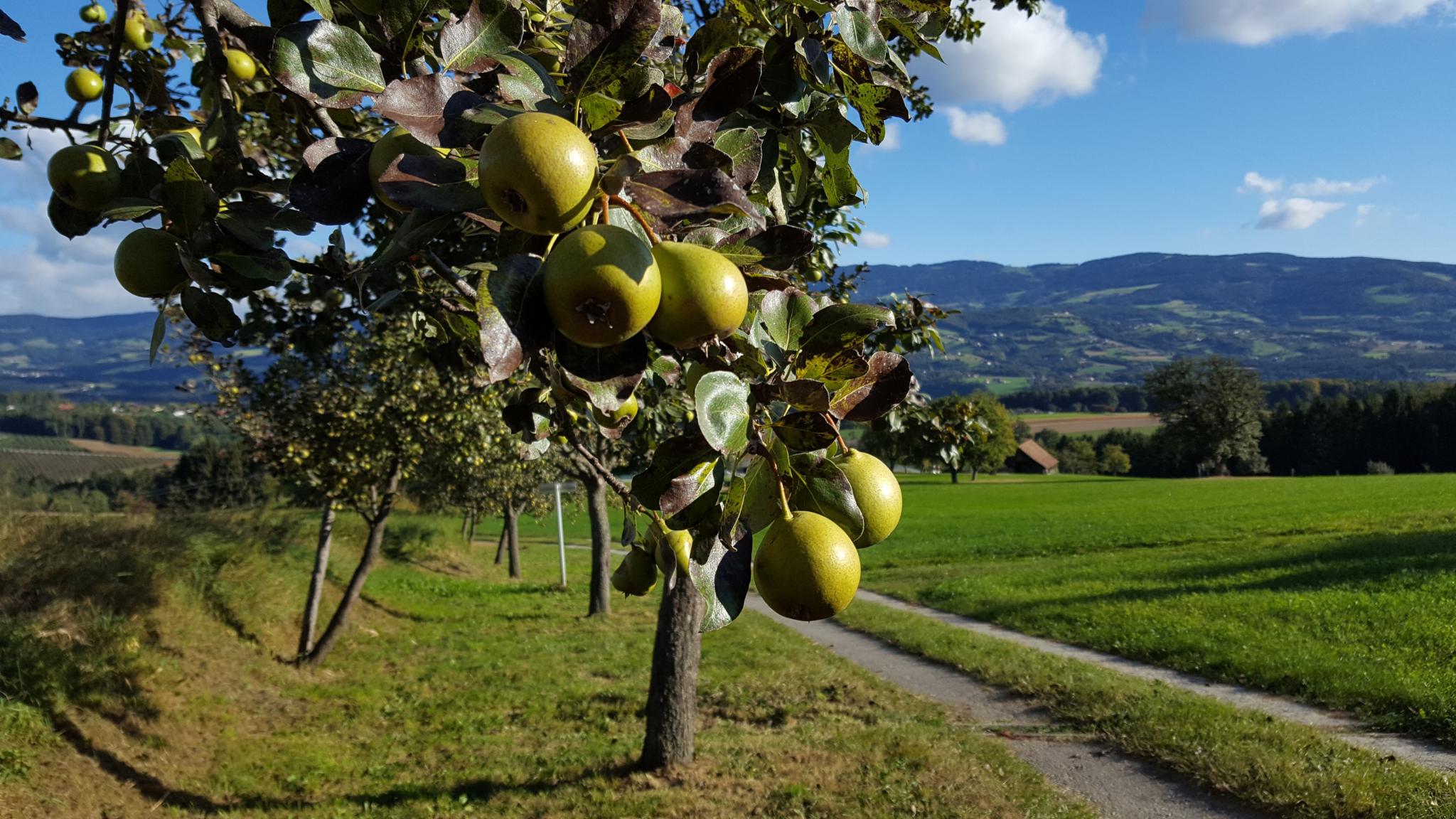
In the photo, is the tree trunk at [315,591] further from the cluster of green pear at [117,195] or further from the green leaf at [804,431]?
the green leaf at [804,431]

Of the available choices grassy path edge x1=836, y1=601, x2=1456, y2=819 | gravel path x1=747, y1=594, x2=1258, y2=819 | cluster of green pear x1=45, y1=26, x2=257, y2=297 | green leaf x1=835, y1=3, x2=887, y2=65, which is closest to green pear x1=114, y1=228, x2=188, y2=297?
cluster of green pear x1=45, y1=26, x2=257, y2=297

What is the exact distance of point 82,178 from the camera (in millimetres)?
1476

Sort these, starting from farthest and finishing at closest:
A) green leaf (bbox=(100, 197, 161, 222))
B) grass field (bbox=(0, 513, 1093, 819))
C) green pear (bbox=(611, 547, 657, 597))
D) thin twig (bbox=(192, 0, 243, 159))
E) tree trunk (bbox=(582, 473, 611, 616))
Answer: tree trunk (bbox=(582, 473, 611, 616)) < grass field (bbox=(0, 513, 1093, 819)) < green pear (bbox=(611, 547, 657, 597)) < thin twig (bbox=(192, 0, 243, 159)) < green leaf (bbox=(100, 197, 161, 222))

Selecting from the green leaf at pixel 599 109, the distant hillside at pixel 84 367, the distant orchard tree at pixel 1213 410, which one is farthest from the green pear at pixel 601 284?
the distant hillside at pixel 84 367

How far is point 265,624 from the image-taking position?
443 inches

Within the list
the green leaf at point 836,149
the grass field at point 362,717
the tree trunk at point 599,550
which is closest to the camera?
the green leaf at point 836,149

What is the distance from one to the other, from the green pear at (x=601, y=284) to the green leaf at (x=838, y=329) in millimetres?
325

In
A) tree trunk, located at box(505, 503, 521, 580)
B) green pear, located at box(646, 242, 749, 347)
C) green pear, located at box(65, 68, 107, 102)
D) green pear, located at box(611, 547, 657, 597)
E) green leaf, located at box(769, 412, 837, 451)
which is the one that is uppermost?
green pear, located at box(65, 68, 107, 102)

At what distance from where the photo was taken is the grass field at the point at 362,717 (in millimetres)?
6562

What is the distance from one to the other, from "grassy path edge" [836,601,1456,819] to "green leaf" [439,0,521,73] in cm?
717

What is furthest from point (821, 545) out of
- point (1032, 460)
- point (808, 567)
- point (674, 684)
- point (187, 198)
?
point (1032, 460)

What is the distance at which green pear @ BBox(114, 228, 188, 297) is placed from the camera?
130 centimetres

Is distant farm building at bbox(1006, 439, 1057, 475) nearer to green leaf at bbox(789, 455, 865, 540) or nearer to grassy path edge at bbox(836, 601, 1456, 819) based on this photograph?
grassy path edge at bbox(836, 601, 1456, 819)

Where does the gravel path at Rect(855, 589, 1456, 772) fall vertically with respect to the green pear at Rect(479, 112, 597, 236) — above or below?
below
